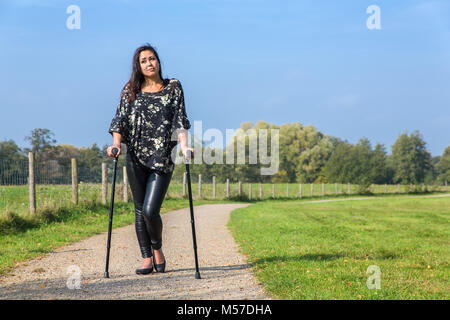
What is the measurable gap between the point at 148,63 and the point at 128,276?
2.50 metres

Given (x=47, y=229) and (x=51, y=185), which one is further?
(x=51, y=185)

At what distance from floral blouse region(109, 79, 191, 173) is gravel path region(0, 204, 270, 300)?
131 centimetres

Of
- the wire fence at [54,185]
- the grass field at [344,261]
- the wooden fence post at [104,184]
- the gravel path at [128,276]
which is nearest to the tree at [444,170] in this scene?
the wire fence at [54,185]

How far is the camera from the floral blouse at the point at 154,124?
509 centimetres

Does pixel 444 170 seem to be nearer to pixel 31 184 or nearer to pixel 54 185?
pixel 54 185

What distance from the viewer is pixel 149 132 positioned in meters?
5.12

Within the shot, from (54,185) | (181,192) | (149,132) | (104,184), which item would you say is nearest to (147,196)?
(149,132)

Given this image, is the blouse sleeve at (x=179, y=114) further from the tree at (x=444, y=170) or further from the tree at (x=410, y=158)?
the tree at (x=444, y=170)

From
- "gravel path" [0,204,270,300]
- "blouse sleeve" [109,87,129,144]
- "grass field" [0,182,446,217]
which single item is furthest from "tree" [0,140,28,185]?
"blouse sleeve" [109,87,129,144]

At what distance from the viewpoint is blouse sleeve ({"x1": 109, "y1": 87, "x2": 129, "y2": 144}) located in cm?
523

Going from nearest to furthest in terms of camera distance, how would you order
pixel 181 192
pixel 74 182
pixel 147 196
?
pixel 147 196 → pixel 74 182 → pixel 181 192

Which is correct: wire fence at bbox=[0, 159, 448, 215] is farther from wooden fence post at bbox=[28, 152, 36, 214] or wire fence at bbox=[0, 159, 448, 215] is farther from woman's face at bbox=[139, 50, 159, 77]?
woman's face at bbox=[139, 50, 159, 77]

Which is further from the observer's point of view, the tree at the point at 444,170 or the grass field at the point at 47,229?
the tree at the point at 444,170

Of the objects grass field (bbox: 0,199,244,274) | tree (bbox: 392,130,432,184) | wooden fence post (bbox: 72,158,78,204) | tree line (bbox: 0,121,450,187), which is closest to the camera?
grass field (bbox: 0,199,244,274)
